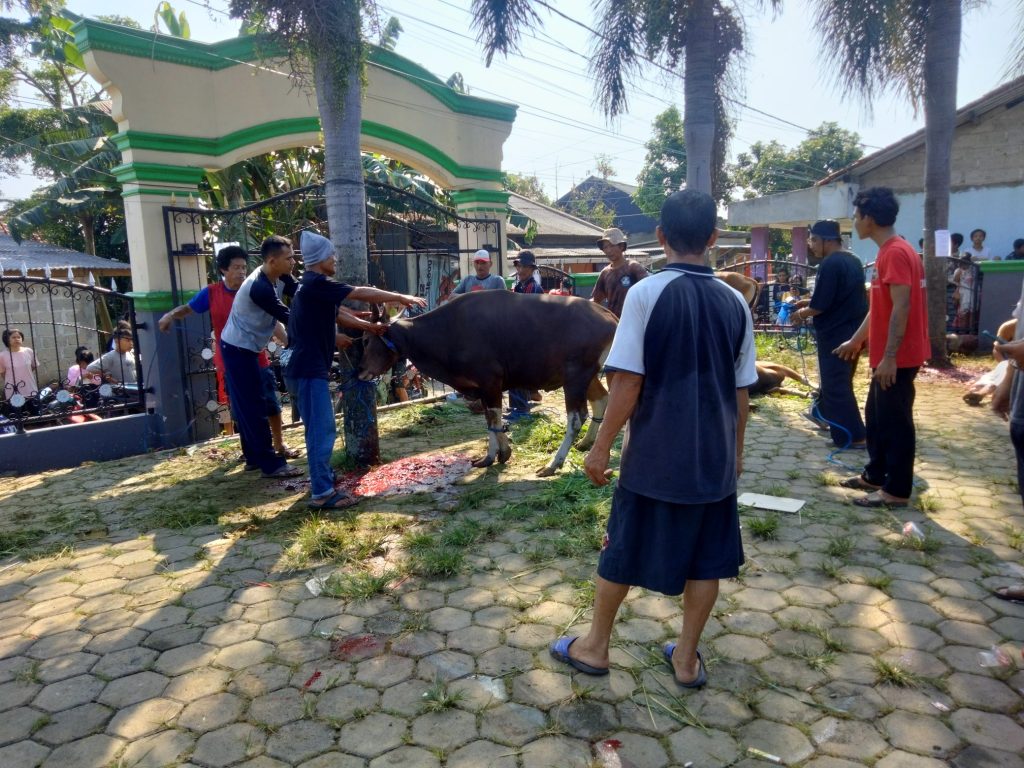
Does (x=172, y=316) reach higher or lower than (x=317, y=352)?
higher

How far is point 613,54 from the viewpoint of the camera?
1098 cm

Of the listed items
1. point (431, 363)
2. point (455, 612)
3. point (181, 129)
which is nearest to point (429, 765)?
point (455, 612)

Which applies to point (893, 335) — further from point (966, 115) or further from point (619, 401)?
point (966, 115)


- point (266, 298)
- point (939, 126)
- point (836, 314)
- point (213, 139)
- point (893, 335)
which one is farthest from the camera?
point (939, 126)

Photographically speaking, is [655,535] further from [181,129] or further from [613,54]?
[613,54]

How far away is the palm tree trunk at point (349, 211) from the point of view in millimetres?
6074

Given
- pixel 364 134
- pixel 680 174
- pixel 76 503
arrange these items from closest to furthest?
pixel 76 503
pixel 364 134
pixel 680 174

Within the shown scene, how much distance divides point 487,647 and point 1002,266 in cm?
1240

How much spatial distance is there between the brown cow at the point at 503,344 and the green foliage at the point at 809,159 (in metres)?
36.6

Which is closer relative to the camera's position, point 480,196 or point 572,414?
point 572,414

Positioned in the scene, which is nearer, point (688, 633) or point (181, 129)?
point (688, 633)

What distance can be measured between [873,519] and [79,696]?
→ 4.54 metres

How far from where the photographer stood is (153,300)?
7.45 m

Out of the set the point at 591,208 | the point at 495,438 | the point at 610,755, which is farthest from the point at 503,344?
the point at 591,208
